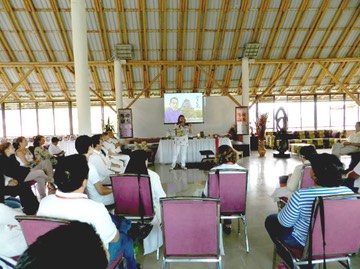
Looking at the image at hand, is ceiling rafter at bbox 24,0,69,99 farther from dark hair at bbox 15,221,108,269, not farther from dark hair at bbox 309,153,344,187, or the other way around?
dark hair at bbox 15,221,108,269

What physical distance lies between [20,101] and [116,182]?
14664 millimetres

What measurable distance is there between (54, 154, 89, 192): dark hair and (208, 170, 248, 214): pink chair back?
1560mm

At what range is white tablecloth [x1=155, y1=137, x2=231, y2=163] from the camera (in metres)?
9.70

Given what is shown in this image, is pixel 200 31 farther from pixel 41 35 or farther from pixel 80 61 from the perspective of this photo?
pixel 80 61

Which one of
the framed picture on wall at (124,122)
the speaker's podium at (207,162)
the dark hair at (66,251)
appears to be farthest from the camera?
the framed picture on wall at (124,122)

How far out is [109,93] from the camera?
49.9 ft

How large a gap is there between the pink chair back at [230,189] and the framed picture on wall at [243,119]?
9.10 meters

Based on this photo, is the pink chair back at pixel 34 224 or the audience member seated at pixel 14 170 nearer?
the pink chair back at pixel 34 224

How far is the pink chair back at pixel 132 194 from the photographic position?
2994 mm

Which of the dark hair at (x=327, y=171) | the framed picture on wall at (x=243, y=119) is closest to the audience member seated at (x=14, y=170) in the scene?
the dark hair at (x=327, y=171)

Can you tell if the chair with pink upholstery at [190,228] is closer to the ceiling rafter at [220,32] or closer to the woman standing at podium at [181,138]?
the woman standing at podium at [181,138]

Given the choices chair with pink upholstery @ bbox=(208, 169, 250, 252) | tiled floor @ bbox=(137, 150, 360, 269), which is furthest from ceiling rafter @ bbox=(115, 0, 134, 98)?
chair with pink upholstery @ bbox=(208, 169, 250, 252)

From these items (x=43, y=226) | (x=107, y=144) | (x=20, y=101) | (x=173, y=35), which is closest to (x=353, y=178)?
(x=43, y=226)

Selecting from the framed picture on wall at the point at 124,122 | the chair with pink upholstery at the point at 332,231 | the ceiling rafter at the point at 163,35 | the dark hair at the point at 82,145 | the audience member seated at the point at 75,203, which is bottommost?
the chair with pink upholstery at the point at 332,231
